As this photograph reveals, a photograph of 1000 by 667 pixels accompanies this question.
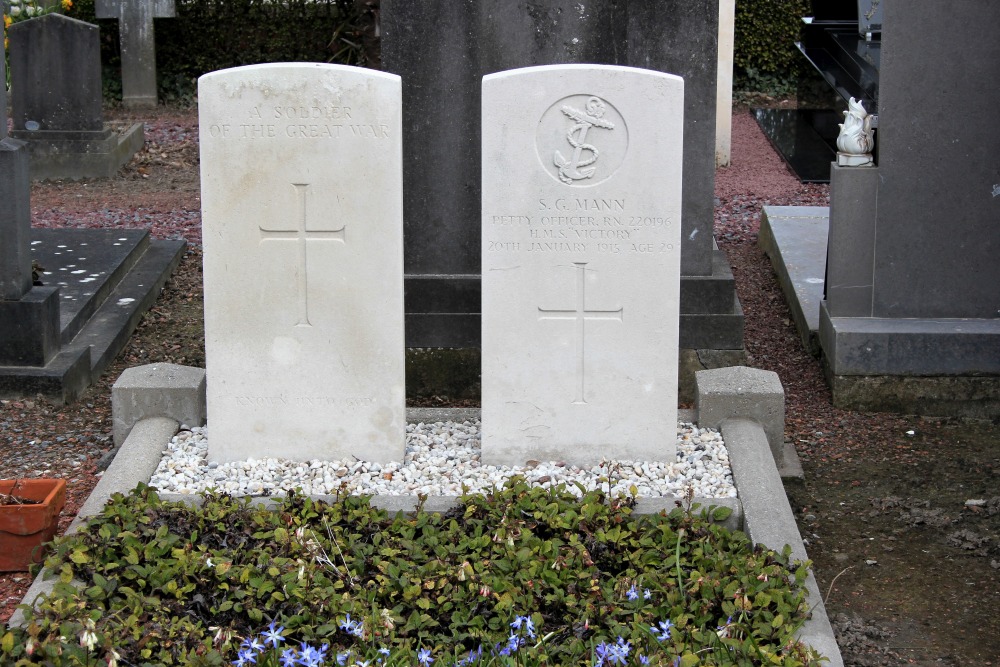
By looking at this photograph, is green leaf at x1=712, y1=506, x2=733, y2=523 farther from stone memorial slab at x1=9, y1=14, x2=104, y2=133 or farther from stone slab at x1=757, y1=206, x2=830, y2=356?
stone memorial slab at x1=9, y1=14, x2=104, y2=133

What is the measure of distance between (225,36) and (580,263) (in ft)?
39.6

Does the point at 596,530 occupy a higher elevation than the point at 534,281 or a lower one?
lower

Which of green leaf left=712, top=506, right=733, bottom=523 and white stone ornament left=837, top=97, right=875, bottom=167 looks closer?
green leaf left=712, top=506, right=733, bottom=523

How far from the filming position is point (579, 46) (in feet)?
20.1

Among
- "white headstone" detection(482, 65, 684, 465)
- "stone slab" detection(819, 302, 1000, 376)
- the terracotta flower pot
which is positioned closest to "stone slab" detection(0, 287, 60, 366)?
the terracotta flower pot

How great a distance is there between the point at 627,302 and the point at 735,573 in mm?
1220

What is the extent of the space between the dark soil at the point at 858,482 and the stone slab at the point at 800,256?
104 mm

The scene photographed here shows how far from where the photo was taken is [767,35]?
15.9 meters

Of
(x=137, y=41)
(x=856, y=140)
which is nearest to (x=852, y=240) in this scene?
(x=856, y=140)

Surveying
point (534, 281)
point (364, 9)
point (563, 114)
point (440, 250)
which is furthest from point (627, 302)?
point (364, 9)

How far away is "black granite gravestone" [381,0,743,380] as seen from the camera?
20.0 feet

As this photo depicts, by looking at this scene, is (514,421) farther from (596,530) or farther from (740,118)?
(740,118)

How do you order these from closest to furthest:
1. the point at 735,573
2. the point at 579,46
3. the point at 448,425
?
the point at 735,573 < the point at 448,425 < the point at 579,46

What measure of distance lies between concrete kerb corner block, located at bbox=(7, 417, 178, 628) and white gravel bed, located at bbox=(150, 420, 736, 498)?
0.05 m
